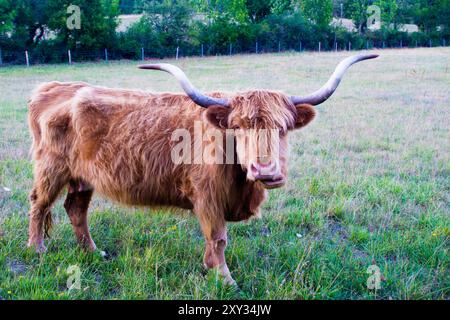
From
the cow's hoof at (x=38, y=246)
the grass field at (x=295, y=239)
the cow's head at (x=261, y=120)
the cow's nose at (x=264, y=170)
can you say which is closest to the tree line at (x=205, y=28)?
the grass field at (x=295, y=239)

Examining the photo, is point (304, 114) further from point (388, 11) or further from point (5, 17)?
point (388, 11)

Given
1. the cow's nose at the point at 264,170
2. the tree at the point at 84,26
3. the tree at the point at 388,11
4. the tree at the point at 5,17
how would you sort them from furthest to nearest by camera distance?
the tree at the point at 388,11, the tree at the point at 84,26, the tree at the point at 5,17, the cow's nose at the point at 264,170

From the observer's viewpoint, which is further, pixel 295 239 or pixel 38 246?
pixel 295 239

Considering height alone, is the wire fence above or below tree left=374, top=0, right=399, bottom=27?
below

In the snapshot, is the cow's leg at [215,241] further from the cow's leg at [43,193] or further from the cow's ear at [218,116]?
the cow's leg at [43,193]

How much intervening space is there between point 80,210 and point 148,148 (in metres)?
0.99

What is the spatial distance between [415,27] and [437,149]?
4965 cm

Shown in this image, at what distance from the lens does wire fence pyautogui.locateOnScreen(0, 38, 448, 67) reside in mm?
29938

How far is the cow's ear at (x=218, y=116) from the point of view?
310cm

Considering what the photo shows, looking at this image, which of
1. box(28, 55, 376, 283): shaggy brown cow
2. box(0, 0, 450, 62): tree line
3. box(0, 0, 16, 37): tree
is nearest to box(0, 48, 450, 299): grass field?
box(28, 55, 376, 283): shaggy brown cow

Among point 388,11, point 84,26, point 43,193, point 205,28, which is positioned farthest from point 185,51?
point 43,193

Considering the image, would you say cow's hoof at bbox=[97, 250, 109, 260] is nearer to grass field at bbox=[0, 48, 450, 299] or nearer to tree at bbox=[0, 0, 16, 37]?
grass field at bbox=[0, 48, 450, 299]

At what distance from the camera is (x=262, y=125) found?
2957 millimetres

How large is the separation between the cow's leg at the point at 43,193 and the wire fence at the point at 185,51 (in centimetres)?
2739
